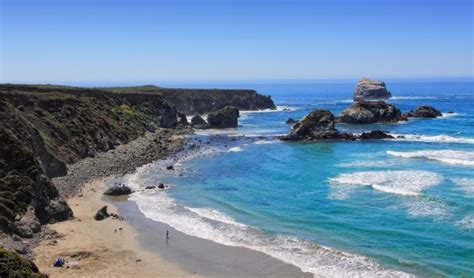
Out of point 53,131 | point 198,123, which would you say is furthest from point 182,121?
point 53,131

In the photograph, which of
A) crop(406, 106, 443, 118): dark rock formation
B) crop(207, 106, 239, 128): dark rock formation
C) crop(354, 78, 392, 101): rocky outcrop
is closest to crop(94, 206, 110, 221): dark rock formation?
crop(207, 106, 239, 128): dark rock formation

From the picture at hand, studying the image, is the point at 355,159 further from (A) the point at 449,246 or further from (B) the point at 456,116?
(B) the point at 456,116

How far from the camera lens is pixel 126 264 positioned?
29.2m

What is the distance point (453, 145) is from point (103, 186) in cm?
4998

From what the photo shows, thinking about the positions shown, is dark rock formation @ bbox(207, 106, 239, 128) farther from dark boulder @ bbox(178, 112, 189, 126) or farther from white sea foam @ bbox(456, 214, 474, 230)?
white sea foam @ bbox(456, 214, 474, 230)

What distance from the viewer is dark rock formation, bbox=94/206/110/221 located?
38.3m

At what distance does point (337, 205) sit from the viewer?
1604 inches

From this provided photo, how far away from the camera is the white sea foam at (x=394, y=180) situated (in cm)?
4472

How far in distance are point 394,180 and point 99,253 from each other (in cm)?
2931

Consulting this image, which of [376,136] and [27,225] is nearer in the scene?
[27,225]

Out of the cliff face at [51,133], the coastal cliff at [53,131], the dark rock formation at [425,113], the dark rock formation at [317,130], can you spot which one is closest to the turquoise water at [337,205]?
the cliff face at [51,133]

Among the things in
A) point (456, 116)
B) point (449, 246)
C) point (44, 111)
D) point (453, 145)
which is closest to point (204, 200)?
point (449, 246)

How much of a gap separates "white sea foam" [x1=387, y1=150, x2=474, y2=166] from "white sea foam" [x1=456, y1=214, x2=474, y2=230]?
22.1m

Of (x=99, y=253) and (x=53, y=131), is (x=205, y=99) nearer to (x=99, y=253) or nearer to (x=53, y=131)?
(x=53, y=131)
